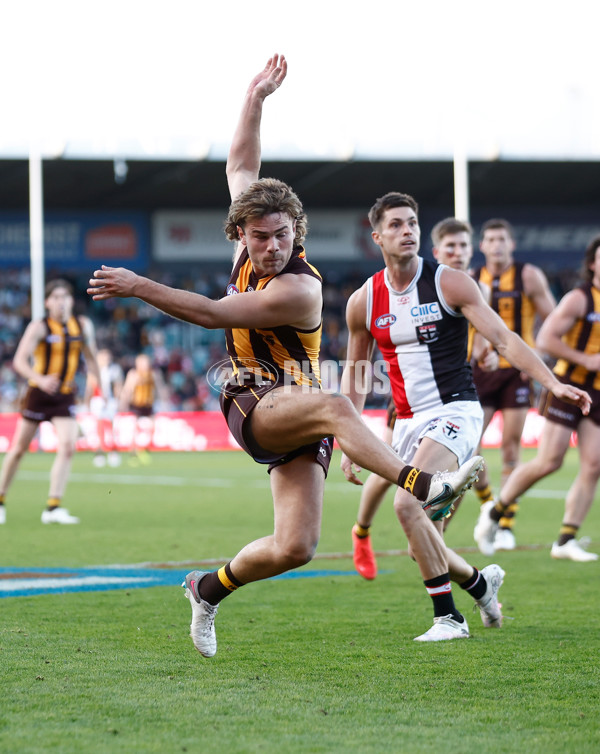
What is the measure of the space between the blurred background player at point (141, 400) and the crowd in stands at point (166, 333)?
15.5 feet

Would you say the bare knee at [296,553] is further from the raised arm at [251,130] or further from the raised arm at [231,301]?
the raised arm at [251,130]

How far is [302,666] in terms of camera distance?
4766 millimetres

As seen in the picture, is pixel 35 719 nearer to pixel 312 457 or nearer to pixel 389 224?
pixel 312 457

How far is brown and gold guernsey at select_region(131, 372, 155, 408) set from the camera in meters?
24.7

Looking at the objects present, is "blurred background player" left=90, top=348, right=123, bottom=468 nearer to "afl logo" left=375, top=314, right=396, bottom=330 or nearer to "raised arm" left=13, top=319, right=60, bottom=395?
"raised arm" left=13, top=319, right=60, bottom=395

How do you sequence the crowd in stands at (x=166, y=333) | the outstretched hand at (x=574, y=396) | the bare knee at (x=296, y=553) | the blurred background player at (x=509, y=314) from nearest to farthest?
the bare knee at (x=296, y=553) → the outstretched hand at (x=574, y=396) → the blurred background player at (x=509, y=314) → the crowd in stands at (x=166, y=333)

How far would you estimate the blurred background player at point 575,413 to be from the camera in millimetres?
8344

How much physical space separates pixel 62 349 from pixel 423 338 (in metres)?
6.81

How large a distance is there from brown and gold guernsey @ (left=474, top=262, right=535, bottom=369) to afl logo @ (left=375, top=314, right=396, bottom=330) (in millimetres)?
3567

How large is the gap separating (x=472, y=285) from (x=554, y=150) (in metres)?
30.2

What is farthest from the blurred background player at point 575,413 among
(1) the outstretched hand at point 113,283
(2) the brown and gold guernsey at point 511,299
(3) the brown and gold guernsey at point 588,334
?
(1) the outstretched hand at point 113,283

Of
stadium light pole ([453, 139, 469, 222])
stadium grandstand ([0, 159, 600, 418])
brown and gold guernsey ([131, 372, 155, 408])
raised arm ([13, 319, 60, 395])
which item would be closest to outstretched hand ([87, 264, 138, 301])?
raised arm ([13, 319, 60, 395])

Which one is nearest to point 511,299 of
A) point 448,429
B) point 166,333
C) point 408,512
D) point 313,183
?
point 448,429

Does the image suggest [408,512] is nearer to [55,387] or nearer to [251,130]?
[251,130]
